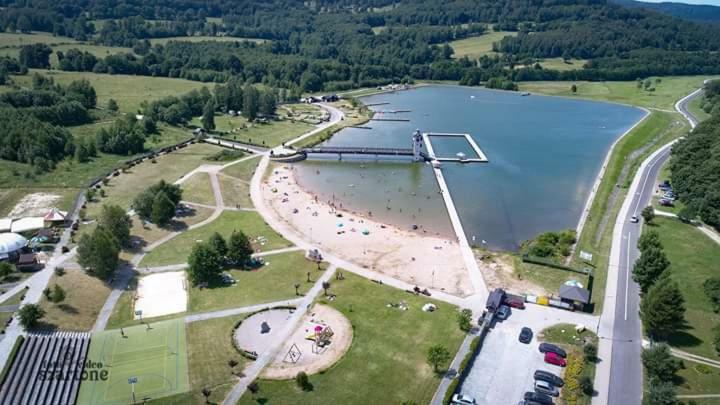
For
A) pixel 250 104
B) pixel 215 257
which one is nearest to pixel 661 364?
pixel 215 257

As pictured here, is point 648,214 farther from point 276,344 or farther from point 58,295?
point 58,295

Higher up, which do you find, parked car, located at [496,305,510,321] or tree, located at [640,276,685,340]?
tree, located at [640,276,685,340]

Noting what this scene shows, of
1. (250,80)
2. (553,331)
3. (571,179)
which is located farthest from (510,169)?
(250,80)

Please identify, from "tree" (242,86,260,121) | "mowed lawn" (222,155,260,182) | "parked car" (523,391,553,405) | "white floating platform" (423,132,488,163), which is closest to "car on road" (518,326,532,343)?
"parked car" (523,391,553,405)

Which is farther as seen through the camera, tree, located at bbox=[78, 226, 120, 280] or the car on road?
tree, located at bbox=[78, 226, 120, 280]

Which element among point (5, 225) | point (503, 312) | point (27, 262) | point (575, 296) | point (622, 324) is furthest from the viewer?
point (5, 225)

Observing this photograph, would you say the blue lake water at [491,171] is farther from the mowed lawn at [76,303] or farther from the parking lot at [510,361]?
the mowed lawn at [76,303]

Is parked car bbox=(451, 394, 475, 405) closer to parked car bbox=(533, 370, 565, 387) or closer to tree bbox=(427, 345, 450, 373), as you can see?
tree bbox=(427, 345, 450, 373)
